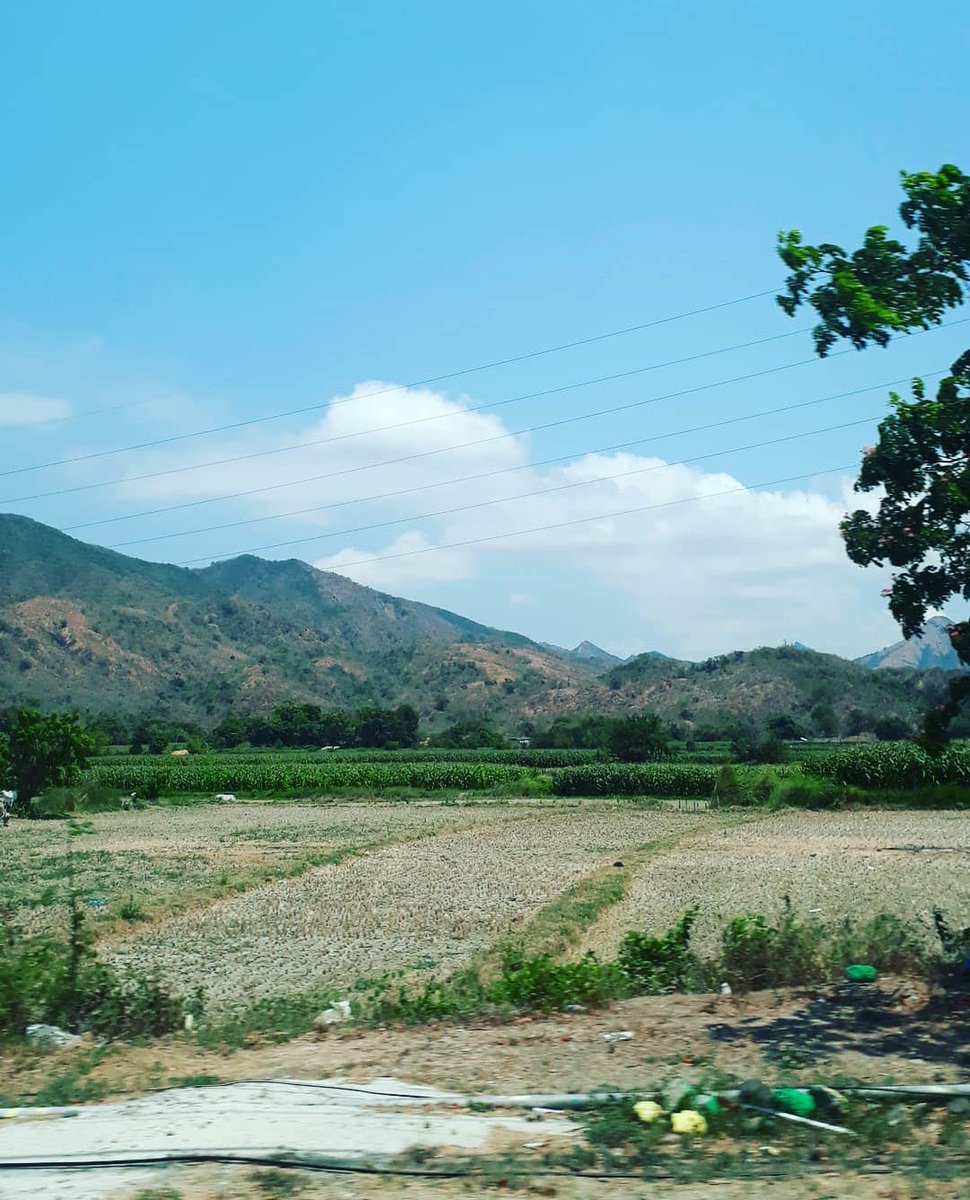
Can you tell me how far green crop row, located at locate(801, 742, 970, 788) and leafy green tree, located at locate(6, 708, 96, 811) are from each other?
37265 mm

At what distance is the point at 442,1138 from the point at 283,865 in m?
24.9

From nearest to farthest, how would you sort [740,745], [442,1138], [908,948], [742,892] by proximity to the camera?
[442,1138] < [908,948] < [742,892] < [740,745]

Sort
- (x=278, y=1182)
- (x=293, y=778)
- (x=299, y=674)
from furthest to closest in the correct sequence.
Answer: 1. (x=299, y=674)
2. (x=293, y=778)
3. (x=278, y=1182)

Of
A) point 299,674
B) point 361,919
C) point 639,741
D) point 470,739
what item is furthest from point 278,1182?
point 299,674

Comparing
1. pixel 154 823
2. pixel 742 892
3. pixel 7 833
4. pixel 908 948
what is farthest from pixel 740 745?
pixel 908 948

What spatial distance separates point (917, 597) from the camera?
10031 mm

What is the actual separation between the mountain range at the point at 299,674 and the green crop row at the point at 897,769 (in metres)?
46.6

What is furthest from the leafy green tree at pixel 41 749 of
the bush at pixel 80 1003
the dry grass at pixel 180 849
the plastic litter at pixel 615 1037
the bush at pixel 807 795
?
the plastic litter at pixel 615 1037

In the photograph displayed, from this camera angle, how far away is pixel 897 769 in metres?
57.8

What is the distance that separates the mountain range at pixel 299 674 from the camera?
127 metres

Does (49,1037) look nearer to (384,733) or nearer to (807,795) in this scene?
(807,795)

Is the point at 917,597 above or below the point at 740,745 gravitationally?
above

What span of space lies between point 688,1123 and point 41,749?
51782 mm

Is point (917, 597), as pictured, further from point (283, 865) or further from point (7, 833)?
point (7, 833)
